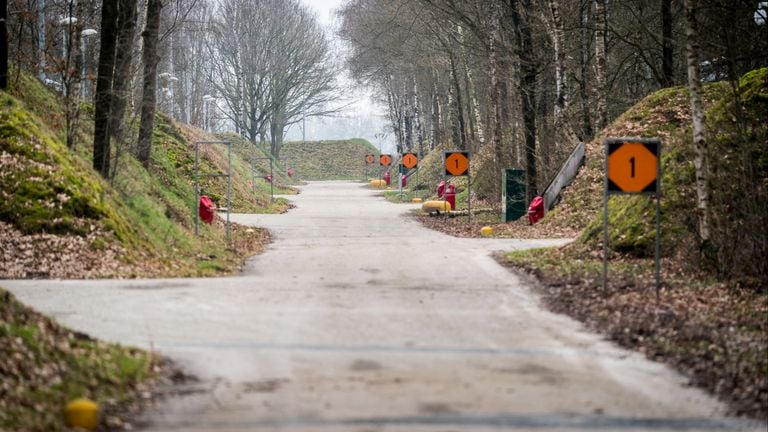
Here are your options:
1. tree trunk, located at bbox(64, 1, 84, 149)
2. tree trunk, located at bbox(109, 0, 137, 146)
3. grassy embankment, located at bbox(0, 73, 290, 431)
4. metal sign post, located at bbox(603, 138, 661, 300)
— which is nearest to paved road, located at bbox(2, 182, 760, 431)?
grassy embankment, located at bbox(0, 73, 290, 431)

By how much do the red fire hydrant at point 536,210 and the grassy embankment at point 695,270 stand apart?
6834 millimetres

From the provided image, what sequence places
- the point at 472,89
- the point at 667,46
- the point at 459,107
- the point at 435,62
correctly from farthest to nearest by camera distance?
1. the point at 435,62
2. the point at 459,107
3. the point at 472,89
4. the point at 667,46

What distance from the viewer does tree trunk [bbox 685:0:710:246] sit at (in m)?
15.5

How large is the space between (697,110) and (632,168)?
2.00 metres

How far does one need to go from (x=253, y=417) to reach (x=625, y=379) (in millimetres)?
3498

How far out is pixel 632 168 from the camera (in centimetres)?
1437

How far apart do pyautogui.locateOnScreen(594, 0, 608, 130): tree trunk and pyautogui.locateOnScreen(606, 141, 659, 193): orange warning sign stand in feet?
47.9

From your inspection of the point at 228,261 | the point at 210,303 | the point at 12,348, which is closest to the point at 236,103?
the point at 228,261

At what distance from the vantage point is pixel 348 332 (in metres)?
11.9

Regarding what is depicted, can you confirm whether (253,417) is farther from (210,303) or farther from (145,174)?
(145,174)

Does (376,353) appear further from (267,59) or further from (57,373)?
(267,59)

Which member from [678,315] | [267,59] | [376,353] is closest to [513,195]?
[678,315]

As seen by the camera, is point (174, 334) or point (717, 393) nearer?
point (717, 393)

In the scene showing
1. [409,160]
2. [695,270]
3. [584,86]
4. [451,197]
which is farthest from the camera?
[409,160]
